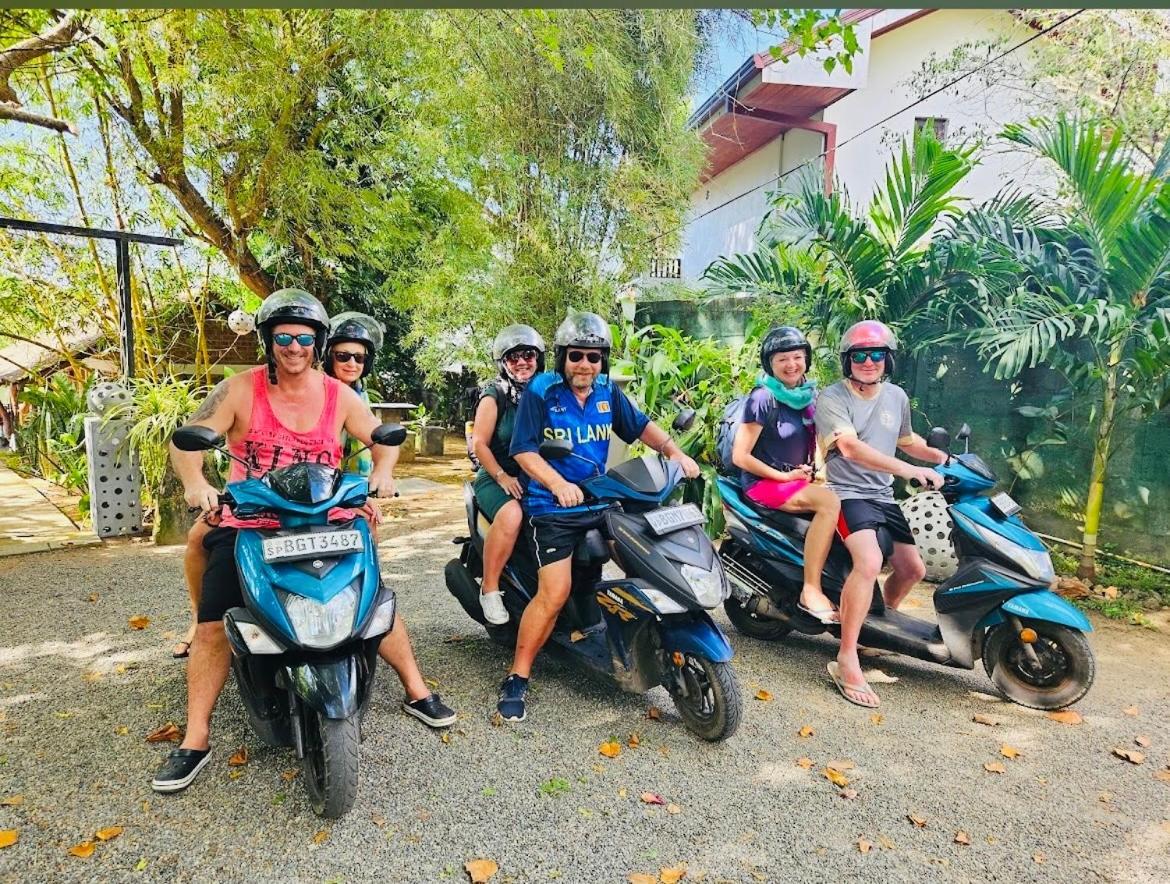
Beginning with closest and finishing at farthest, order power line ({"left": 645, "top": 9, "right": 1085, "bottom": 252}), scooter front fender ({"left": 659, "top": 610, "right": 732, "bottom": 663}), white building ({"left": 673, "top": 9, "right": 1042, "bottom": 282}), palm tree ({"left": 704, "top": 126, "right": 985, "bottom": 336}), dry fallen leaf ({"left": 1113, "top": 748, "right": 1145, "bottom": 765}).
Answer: scooter front fender ({"left": 659, "top": 610, "right": 732, "bottom": 663}) → dry fallen leaf ({"left": 1113, "top": 748, "right": 1145, "bottom": 765}) → palm tree ({"left": 704, "top": 126, "right": 985, "bottom": 336}) → power line ({"left": 645, "top": 9, "right": 1085, "bottom": 252}) → white building ({"left": 673, "top": 9, "right": 1042, "bottom": 282})

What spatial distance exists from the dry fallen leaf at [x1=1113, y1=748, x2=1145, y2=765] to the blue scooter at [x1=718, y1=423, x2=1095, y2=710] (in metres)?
0.23

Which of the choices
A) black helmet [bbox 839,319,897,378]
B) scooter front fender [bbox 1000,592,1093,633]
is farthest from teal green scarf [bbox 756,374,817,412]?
scooter front fender [bbox 1000,592,1093,633]

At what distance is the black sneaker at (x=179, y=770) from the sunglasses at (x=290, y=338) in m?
1.44

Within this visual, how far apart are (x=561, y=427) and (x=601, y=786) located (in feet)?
4.51

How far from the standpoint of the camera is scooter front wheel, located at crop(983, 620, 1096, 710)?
10.1 feet

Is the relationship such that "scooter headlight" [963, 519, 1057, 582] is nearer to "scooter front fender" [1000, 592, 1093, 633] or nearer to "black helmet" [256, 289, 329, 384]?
"scooter front fender" [1000, 592, 1093, 633]

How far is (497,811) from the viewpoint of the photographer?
8.05 feet

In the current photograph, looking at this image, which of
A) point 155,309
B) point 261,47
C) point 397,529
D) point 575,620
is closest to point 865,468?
point 575,620

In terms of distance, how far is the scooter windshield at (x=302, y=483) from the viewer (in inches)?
93.2

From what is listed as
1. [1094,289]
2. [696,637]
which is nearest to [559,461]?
[696,637]

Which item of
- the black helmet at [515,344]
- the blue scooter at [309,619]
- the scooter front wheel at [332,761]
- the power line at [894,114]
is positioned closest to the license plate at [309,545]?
the blue scooter at [309,619]

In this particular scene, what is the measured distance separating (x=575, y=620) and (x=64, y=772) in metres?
1.92

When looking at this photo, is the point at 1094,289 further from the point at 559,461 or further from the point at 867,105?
the point at 867,105

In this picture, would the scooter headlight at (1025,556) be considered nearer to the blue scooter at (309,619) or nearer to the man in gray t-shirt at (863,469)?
the man in gray t-shirt at (863,469)
